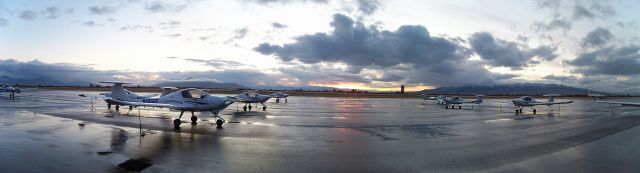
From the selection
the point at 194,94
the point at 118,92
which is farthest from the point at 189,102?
the point at 118,92

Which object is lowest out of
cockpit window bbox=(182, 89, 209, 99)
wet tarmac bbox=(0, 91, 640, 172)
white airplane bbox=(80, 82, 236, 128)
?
wet tarmac bbox=(0, 91, 640, 172)

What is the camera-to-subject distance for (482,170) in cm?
937

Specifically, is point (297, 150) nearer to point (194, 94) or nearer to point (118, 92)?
point (194, 94)

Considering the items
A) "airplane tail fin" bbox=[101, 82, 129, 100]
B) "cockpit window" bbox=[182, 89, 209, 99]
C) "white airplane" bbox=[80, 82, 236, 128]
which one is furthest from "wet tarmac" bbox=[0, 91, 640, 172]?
"airplane tail fin" bbox=[101, 82, 129, 100]

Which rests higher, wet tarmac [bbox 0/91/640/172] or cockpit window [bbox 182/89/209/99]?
cockpit window [bbox 182/89/209/99]

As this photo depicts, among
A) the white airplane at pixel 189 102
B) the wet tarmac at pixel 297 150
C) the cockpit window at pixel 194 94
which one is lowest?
the wet tarmac at pixel 297 150

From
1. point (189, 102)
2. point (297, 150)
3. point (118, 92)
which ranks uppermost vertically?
point (118, 92)

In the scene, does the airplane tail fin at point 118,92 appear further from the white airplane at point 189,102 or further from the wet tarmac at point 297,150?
the wet tarmac at point 297,150

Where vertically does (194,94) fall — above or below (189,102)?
above

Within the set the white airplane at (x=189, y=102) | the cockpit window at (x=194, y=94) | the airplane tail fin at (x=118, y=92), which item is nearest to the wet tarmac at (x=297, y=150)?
the white airplane at (x=189, y=102)

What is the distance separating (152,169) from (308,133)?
831cm

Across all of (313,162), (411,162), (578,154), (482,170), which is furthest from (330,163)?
(578,154)

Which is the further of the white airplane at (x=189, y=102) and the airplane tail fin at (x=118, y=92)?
the airplane tail fin at (x=118, y=92)

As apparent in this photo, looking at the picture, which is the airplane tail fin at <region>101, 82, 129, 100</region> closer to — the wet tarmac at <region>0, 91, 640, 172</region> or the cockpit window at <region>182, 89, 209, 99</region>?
the cockpit window at <region>182, 89, 209, 99</region>
